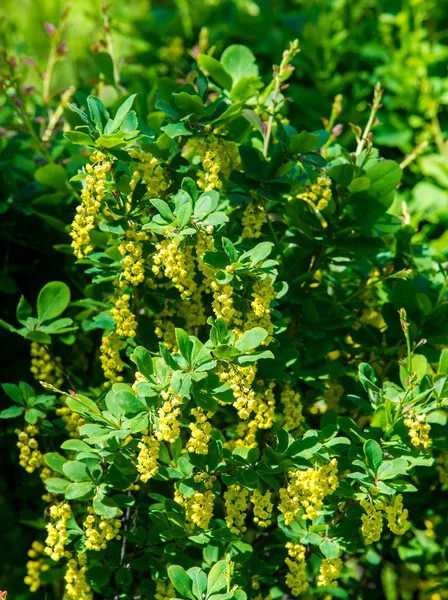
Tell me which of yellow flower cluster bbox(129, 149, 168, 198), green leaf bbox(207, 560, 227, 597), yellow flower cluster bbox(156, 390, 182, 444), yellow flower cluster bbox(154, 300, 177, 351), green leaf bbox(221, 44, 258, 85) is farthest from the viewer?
green leaf bbox(221, 44, 258, 85)

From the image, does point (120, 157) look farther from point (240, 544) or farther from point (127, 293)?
point (240, 544)

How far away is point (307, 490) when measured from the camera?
1.47 meters

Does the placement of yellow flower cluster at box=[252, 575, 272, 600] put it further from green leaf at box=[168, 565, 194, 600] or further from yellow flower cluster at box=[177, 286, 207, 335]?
yellow flower cluster at box=[177, 286, 207, 335]

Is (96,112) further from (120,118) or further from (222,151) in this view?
(222,151)

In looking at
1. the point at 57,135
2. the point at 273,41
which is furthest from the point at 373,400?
the point at 273,41

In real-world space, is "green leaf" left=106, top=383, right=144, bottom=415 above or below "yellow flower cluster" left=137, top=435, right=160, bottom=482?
above

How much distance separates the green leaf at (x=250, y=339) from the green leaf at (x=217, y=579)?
44 centimetres

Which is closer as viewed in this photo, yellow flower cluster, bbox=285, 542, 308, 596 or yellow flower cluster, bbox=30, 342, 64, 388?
yellow flower cluster, bbox=285, 542, 308, 596

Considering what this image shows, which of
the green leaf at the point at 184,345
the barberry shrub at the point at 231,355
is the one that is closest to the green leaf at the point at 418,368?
the barberry shrub at the point at 231,355

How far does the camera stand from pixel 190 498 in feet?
4.88

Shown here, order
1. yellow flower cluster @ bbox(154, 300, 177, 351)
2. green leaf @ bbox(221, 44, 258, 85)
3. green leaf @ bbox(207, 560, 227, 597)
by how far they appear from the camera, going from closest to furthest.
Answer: green leaf @ bbox(207, 560, 227, 597) < yellow flower cluster @ bbox(154, 300, 177, 351) < green leaf @ bbox(221, 44, 258, 85)

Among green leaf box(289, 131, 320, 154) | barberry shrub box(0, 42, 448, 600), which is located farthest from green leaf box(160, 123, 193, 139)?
green leaf box(289, 131, 320, 154)

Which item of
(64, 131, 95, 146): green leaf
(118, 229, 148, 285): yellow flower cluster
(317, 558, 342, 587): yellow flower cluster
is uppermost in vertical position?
(64, 131, 95, 146): green leaf

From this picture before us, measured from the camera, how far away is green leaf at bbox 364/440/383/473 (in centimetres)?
144
